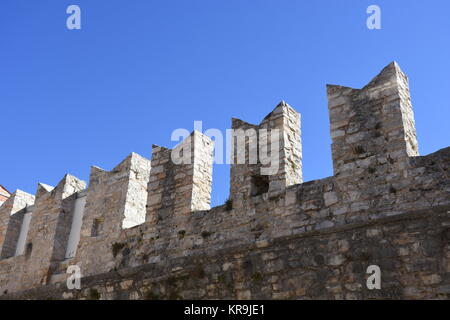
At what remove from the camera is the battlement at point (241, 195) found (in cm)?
691

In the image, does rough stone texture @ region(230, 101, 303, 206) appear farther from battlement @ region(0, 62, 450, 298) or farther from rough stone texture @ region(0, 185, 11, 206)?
rough stone texture @ region(0, 185, 11, 206)

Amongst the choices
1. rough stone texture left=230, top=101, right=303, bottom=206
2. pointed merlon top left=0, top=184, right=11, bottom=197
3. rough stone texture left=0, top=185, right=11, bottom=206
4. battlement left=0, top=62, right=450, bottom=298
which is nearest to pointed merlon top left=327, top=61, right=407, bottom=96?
battlement left=0, top=62, right=450, bottom=298

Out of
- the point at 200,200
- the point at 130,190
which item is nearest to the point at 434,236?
the point at 200,200

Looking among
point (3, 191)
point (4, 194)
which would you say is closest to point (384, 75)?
point (4, 194)

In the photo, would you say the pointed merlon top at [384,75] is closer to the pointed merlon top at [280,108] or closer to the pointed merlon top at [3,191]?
the pointed merlon top at [280,108]

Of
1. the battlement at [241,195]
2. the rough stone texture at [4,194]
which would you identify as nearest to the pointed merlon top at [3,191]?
the rough stone texture at [4,194]

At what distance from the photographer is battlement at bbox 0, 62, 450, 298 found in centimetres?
691

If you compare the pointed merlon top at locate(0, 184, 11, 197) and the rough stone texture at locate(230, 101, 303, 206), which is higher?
the pointed merlon top at locate(0, 184, 11, 197)

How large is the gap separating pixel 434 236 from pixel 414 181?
0.74 metres

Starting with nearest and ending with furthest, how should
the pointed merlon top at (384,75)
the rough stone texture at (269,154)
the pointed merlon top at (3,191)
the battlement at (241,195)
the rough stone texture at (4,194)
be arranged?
the battlement at (241,195), the pointed merlon top at (384,75), the rough stone texture at (269,154), the rough stone texture at (4,194), the pointed merlon top at (3,191)

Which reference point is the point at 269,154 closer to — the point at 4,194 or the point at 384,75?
the point at 384,75

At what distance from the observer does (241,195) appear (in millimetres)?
8141

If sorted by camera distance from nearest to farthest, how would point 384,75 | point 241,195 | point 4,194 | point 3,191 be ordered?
1. point 384,75
2. point 241,195
3. point 4,194
4. point 3,191

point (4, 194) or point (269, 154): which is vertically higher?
point (4, 194)
